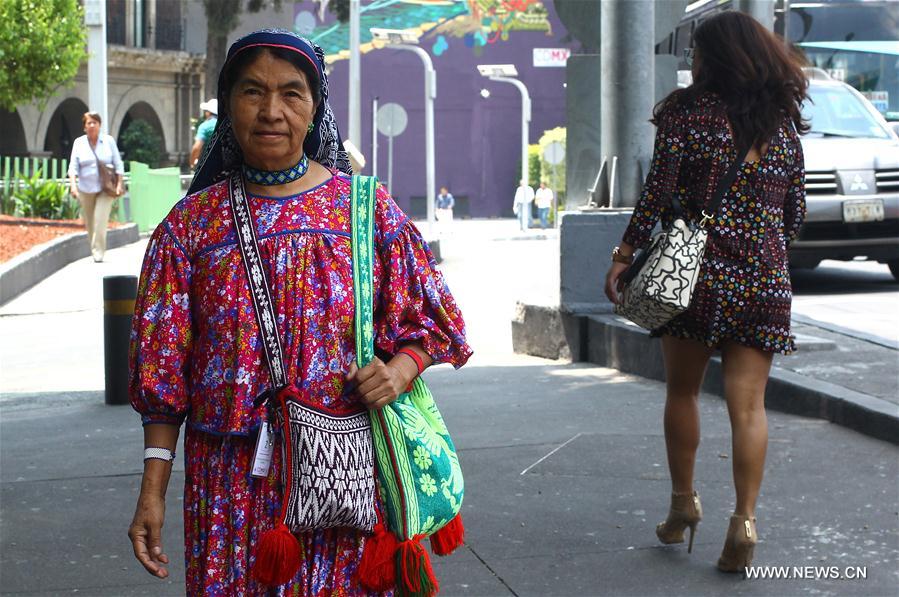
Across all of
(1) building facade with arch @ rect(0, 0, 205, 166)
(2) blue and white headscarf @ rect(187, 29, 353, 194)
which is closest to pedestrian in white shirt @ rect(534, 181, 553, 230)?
(1) building facade with arch @ rect(0, 0, 205, 166)

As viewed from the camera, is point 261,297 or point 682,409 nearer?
point 261,297

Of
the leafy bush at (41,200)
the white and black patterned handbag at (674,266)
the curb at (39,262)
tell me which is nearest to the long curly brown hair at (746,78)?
the white and black patterned handbag at (674,266)

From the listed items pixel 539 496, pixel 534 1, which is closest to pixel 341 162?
pixel 539 496

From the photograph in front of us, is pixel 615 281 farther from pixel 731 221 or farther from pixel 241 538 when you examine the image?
pixel 241 538

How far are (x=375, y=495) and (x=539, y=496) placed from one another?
292 cm

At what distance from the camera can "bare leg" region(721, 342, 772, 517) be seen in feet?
15.1

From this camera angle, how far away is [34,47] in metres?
24.5

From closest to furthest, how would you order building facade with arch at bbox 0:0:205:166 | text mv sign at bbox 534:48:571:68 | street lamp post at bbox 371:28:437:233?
street lamp post at bbox 371:28:437:233 < building facade with arch at bbox 0:0:205:166 < text mv sign at bbox 534:48:571:68

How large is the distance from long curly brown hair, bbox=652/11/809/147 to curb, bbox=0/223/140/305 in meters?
11.9

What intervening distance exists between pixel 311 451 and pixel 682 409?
2292 mm

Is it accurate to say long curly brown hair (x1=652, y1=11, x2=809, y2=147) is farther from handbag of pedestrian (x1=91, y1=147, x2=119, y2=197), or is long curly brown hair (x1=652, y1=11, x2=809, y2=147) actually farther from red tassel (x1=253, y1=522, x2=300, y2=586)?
handbag of pedestrian (x1=91, y1=147, x2=119, y2=197)

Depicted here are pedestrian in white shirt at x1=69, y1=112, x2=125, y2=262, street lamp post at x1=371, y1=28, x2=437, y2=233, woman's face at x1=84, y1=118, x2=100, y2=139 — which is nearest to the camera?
pedestrian in white shirt at x1=69, y1=112, x2=125, y2=262

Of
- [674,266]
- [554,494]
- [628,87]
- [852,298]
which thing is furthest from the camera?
[852,298]

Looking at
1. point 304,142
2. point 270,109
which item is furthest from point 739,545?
point 270,109
